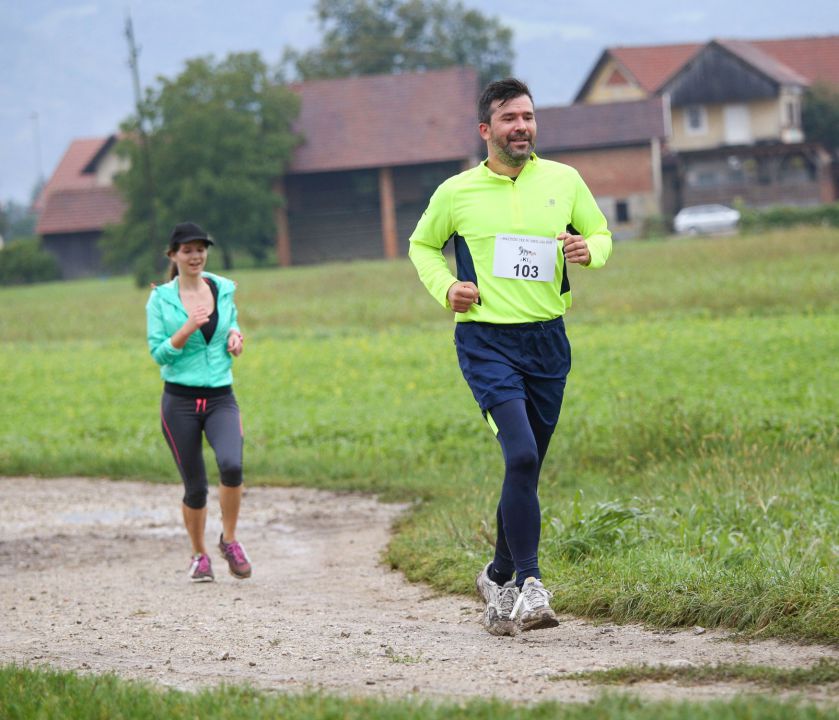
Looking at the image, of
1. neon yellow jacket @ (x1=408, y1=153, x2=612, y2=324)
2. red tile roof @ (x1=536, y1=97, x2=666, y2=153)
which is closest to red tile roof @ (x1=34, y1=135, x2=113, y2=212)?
red tile roof @ (x1=536, y1=97, x2=666, y2=153)

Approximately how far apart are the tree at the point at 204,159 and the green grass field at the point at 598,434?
33950mm

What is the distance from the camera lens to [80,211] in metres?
81.1

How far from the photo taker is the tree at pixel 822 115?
267 ft

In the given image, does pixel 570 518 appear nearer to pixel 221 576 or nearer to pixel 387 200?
pixel 221 576

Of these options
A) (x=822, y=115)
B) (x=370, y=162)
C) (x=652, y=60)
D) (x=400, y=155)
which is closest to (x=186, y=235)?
(x=370, y=162)

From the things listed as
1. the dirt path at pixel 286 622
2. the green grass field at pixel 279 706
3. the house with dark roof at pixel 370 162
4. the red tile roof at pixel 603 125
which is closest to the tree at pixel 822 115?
the red tile roof at pixel 603 125

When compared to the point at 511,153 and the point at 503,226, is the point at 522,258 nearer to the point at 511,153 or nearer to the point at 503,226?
the point at 503,226

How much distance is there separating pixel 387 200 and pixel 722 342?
52.9m

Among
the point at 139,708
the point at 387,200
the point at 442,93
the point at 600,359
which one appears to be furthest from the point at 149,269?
the point at 139,708

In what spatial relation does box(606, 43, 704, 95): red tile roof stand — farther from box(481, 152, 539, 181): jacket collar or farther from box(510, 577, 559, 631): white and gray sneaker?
box(510, 577, 559, 631): white and gray sneaker

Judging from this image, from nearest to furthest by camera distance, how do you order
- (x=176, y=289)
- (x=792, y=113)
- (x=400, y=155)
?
(x=176, y=289) → (x=400, y=155) → (x=792, y=113)

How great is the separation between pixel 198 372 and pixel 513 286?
300 cm

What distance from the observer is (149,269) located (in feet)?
210

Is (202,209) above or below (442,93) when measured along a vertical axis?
below
